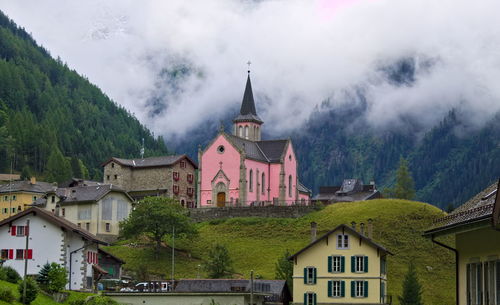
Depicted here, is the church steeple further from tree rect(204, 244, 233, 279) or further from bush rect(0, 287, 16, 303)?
bush rect(0, 287, 16, 303)

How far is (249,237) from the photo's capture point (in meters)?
108

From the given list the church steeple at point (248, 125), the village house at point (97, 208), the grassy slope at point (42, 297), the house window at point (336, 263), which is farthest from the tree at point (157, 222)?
the church steeple at point (248, 125)

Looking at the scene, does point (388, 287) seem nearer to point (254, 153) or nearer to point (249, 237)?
point (249, 237)

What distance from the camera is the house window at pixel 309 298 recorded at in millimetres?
76875

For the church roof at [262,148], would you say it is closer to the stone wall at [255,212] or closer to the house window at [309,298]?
the stone wall at [255,212]

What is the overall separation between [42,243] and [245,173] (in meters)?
54.3

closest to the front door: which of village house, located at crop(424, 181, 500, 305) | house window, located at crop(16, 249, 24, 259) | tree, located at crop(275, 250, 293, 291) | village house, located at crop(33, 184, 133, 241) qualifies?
village house, located at crop(33, 184, 133, 241)

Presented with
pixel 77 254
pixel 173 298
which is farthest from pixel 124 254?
pixel 173 298

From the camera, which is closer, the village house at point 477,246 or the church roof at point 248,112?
the village house at point 477,246

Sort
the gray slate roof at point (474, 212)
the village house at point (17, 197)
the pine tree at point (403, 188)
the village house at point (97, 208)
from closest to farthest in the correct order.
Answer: the gray slate roof at point (474, 212) → the village house at point (97, 208) → the village house at point (17, 197) → the pine tree at point (403, 188)

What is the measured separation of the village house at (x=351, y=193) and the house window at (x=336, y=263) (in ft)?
216

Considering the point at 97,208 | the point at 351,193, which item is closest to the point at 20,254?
the point at 97,208

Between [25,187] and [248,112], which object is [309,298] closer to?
[248,112]

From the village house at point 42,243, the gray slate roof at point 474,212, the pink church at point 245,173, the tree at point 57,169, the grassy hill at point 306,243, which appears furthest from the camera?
the tree at point 57,169
